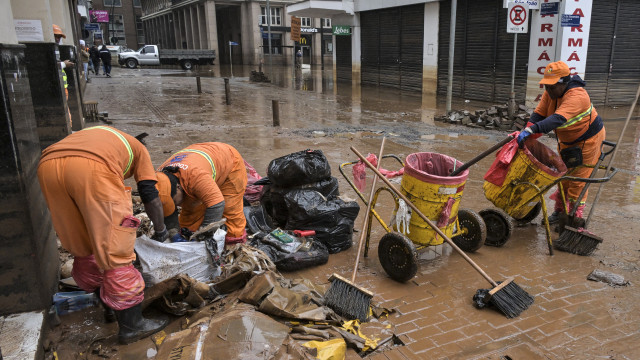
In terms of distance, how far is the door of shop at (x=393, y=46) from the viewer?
19031mm

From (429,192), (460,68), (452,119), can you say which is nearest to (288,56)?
(460,68)

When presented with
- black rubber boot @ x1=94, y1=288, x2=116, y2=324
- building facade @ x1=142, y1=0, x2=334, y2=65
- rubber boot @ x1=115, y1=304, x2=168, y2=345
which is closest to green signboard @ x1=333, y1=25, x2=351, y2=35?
building facade @ x1=142, y1=0, x2=334, y2=65

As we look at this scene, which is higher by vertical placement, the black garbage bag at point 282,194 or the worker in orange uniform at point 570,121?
the worker in orange uniform at point 570,121

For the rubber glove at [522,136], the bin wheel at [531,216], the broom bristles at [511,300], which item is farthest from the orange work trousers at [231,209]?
the bin wheel at [531,216]

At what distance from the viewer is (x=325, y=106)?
50.4ft

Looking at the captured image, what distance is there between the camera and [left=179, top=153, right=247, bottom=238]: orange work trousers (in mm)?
4266

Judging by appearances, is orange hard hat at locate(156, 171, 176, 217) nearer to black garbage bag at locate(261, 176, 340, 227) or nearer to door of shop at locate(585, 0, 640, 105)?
black garbage bag at locate(261, 176, 340, 227)

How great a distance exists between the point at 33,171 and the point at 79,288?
964mm

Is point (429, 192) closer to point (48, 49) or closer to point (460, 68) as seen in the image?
point (48, 49)

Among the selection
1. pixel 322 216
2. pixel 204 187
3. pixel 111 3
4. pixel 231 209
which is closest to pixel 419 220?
pixel 322 216

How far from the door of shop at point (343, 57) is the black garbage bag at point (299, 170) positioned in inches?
800

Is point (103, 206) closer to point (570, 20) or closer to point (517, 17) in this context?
point (517, 17)

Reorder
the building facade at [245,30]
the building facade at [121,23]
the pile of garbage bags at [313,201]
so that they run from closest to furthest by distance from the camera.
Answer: the pile of garbage bags at [313,201] → the building facade at [245,30] → the building facade at [121,23]

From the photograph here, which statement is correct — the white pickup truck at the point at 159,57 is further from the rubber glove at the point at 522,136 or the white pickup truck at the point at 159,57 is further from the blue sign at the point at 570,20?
the rubber glove at the point at 522,136
